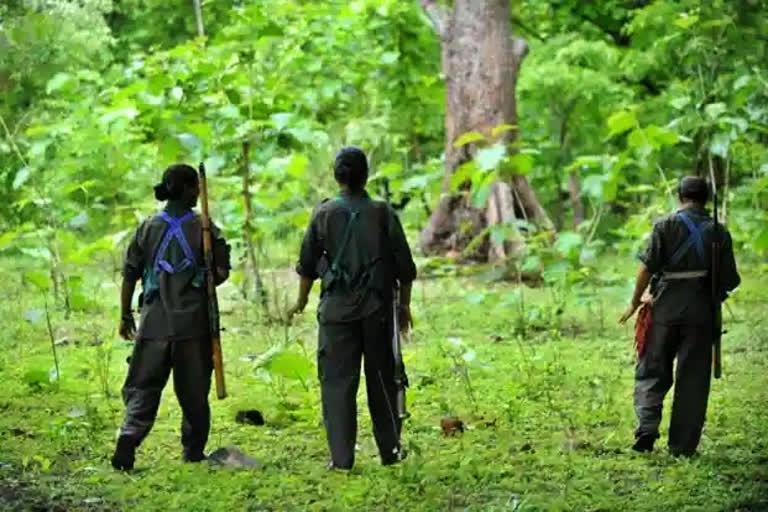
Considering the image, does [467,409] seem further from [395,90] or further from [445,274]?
[395,90]

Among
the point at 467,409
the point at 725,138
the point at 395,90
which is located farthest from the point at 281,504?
the point at 395,90

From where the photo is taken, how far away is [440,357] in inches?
399

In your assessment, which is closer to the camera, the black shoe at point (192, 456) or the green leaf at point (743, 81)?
the black shoe at point (192, 456)

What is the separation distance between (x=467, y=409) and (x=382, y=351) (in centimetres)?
188

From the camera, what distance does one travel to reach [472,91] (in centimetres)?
1548

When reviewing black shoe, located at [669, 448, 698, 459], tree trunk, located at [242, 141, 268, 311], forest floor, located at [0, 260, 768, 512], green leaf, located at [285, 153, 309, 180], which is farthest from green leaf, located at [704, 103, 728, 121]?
black shoe, located at [669, 448, 698, 459]

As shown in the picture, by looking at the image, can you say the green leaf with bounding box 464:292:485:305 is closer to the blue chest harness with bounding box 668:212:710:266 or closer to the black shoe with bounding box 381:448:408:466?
the blue chest harness with bounding box 668:212:710:266

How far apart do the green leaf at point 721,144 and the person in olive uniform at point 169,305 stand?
587cm

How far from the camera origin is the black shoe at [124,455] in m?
6.75

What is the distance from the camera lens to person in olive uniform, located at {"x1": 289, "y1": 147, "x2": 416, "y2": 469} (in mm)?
6570

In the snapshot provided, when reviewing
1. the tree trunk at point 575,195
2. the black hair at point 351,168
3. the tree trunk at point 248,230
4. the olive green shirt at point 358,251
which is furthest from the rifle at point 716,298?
the tree trunk at point 575,195

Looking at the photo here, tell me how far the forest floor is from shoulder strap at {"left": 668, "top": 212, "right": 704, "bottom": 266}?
106 cm

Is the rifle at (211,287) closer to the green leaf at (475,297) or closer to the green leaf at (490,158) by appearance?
the green leaf at (475,297)

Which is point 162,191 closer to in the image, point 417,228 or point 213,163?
point 213,163
